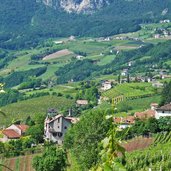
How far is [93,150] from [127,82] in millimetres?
64261

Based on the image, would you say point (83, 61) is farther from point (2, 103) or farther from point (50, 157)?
point (50, 157)

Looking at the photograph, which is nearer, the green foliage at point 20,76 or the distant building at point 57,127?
the distant building at point 57,127

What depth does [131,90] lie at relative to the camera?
8688 cm

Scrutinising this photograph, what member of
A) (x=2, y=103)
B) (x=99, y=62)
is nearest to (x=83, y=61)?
(x=99, y=62)

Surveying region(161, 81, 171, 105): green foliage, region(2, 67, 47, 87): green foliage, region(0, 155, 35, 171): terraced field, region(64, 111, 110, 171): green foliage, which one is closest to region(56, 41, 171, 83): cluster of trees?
region(2, 67, 47, 87): green foliage

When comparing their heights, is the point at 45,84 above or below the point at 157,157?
below

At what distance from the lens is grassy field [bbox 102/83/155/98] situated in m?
83.6

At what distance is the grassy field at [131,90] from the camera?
83.6 m

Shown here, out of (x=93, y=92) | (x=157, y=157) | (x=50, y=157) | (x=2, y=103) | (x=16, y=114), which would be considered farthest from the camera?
(x=2, y=103)

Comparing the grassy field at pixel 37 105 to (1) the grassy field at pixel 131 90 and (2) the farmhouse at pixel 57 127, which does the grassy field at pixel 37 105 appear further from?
(2) the farmhouse at pixel 57 127

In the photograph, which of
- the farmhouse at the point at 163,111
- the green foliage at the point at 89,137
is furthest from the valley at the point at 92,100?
the farmhouse at the point at 163,111

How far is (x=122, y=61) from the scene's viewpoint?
14750 cm

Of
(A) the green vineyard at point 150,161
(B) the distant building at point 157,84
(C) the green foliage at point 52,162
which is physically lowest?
(B) the distant building at point 157,84

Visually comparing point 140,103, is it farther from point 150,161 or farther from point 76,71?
point 76,71
